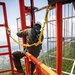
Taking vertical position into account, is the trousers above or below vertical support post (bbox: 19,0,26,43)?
below

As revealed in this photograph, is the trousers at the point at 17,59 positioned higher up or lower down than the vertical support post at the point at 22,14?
lower down

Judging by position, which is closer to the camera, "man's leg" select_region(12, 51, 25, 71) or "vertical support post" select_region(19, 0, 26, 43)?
"vertical support post" select_region(19, 0, 26, 43)

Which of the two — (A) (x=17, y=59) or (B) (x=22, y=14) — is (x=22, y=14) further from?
(A) (x=17, y=59)

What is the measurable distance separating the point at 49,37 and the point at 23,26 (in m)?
1.93

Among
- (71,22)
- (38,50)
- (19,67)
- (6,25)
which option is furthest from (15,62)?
(71,22)

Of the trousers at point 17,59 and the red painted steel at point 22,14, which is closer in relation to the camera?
the red painted steel at point 22,14

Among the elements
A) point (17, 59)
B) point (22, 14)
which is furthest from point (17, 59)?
point (22, 14)

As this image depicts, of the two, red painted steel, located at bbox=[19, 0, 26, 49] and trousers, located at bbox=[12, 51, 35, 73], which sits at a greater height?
red painted steel, located at bbox=[19, 0, 26, 49]

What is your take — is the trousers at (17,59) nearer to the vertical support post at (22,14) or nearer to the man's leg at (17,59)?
the man's leg at (17,59)

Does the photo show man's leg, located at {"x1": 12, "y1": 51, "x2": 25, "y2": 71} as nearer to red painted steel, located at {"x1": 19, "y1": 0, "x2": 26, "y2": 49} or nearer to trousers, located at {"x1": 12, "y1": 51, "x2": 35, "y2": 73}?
trousers, located at {"x1": 12, "y1": 51, "x2": 35, "y2": 73}

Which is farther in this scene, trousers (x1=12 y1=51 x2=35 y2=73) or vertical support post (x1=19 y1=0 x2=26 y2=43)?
trousers (x1=12 y1=51 x2=35 y2=73)

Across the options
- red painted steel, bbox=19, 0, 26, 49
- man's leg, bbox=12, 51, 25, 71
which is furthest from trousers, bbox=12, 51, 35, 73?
red painted steel, bbox=19, 0, 26, 49

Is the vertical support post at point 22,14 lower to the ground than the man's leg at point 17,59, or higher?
higher

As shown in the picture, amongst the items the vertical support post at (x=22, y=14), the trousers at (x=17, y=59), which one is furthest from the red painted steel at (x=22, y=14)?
the trousers at (x=17, y=59)
